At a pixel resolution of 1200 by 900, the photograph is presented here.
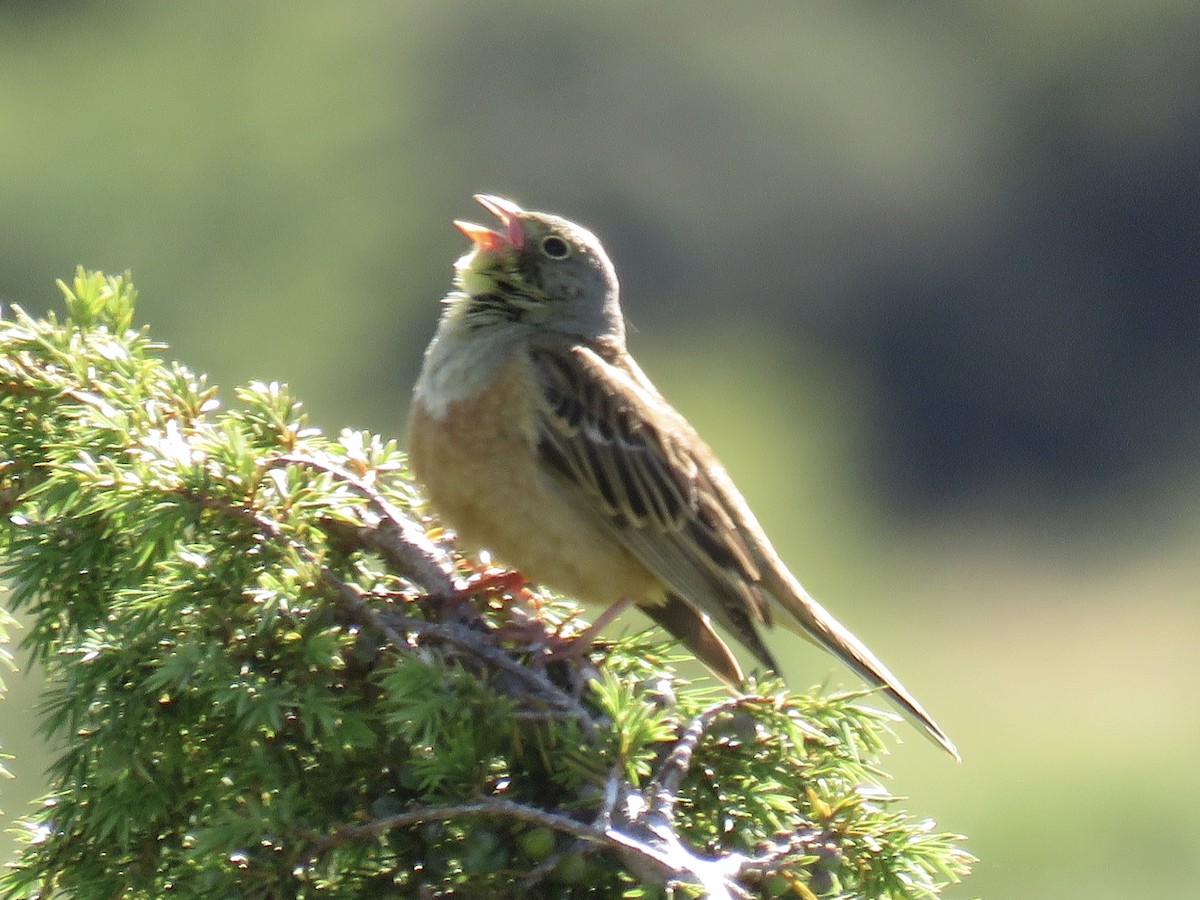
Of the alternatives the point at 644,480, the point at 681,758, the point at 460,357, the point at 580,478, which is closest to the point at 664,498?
the point at 644,480

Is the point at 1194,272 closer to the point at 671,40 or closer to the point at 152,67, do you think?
the point at 671,40

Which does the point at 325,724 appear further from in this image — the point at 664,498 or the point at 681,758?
the point at 664,498

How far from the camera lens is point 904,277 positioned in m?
22.9

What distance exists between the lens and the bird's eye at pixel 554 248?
505 centimetres

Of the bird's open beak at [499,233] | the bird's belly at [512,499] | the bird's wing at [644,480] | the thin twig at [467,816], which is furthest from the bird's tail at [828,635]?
the thin twig at [467,816]

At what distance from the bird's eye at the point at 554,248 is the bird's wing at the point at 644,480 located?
0.33 metres

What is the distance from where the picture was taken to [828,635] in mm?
4496

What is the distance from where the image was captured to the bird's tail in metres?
4.15

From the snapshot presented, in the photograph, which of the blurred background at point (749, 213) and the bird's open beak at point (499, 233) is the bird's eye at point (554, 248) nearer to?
the bird's open beak at point (499, 233)

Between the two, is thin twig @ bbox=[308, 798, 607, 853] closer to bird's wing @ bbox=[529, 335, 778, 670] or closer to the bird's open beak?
bird's wing @ bbox=[529, 335, 778, 670]

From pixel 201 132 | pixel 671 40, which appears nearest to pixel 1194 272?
pixel 671 40

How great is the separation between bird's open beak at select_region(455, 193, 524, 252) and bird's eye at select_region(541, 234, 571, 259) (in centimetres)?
6

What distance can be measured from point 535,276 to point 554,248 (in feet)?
0.35

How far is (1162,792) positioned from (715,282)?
33.7ft
